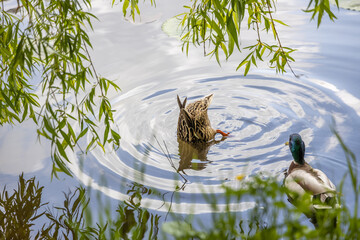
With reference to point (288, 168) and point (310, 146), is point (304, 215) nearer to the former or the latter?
point (288, 168)

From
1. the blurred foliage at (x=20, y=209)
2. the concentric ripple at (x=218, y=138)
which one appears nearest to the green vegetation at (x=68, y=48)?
the concentric ripple at (x=218, y=138)

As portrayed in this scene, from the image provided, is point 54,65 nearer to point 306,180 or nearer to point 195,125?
point 306,180

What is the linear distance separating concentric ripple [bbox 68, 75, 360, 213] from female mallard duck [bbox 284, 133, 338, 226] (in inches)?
9.8

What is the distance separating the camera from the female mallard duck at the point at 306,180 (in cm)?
336

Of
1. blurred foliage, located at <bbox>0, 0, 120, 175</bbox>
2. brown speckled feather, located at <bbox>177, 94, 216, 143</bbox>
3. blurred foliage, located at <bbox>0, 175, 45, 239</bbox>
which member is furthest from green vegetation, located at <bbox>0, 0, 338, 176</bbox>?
brown speckled feather, located at <bbox>177, 94, 216, 143</bbox>

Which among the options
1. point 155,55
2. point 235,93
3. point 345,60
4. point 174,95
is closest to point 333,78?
point 345,60

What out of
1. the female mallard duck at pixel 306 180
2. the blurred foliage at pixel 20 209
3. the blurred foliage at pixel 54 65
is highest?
the blurred foliage at pixel 54 65

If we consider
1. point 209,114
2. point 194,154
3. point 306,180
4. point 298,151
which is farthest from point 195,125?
point 306,180

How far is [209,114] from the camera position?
202 inches

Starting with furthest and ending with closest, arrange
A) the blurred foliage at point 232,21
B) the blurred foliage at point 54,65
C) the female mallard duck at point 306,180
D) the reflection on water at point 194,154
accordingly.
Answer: the reflection on water at point 194,154 → the female mallard duck at point 306,180 → the blurred foliage at point 54,65 → the blurred foliage at point 232,21

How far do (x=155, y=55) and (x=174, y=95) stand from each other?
0.93 meters

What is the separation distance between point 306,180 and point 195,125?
51.3 inches

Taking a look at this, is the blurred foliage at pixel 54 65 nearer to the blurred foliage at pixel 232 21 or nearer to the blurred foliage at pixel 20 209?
the blurred foliage at pixel 20 209

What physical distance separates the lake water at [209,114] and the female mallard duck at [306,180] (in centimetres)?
19
